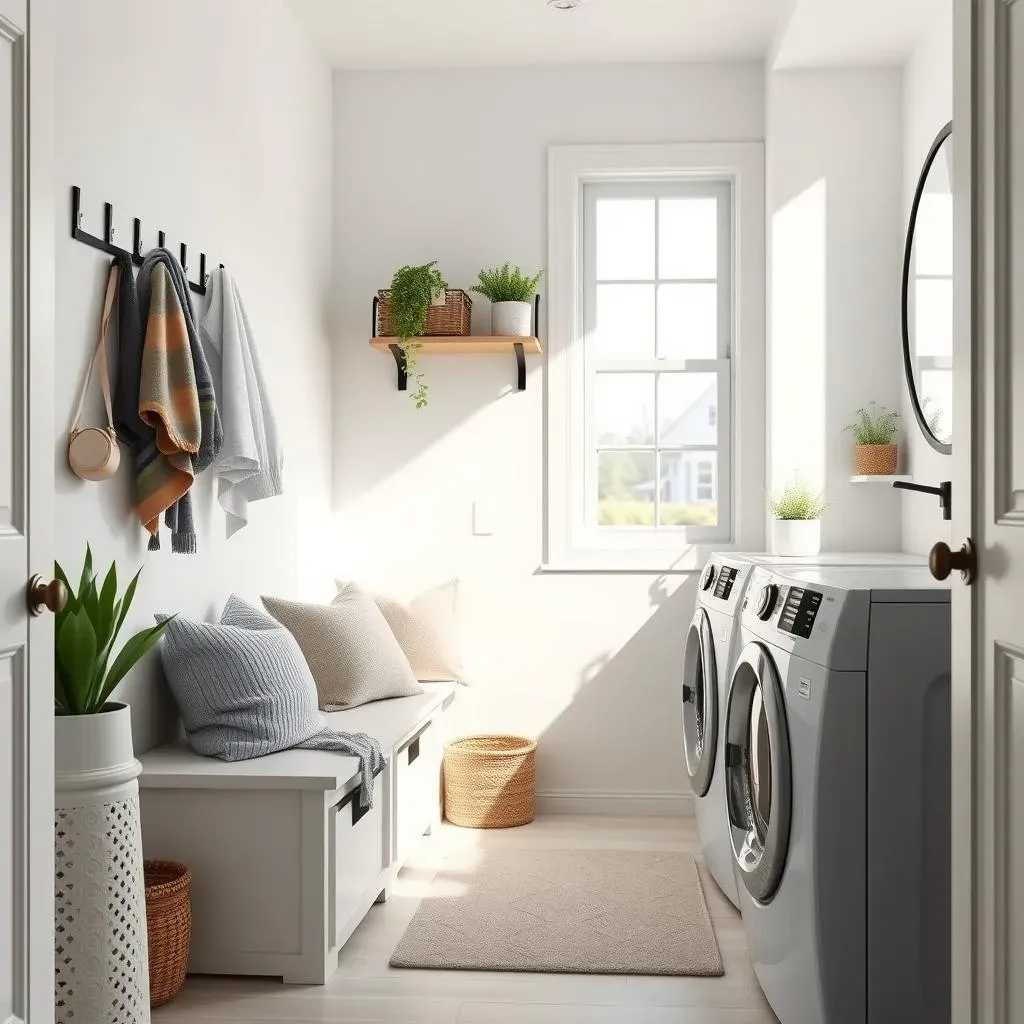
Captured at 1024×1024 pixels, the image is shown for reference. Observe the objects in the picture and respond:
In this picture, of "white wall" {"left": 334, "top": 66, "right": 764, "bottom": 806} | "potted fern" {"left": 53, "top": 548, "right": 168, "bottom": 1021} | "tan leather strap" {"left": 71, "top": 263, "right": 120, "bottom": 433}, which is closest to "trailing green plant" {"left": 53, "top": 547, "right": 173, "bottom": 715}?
"potted fern" {"left": 53, "top": 548, "right": 168, "bottom": 1021}

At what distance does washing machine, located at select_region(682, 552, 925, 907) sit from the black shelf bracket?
4.26 feet

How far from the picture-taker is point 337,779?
2.46 m

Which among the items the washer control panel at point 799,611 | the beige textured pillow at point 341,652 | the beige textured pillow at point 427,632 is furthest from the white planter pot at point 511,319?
the washer control panel at point 799,611

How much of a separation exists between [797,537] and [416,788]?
1393 millimetres

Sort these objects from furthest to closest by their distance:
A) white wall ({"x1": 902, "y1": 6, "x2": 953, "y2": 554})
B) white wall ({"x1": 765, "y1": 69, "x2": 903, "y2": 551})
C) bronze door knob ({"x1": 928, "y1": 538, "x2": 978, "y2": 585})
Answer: white wall ({"x1": 765, "y1": 69, "x2": 903, "y2": 551}) → white wall ({"x1": 902, "y1": 6, "x2": 953, "y2": 554}) → bronze door knob ({"x1": 928, "y1": 538, "x2": 978, "y2": 585})

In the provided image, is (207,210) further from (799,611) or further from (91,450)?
(799,611)

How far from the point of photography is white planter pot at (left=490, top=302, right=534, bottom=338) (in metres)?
3.84

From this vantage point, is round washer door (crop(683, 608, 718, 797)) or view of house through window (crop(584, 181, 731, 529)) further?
view of house through window (crop(584, 181, 731, 529))

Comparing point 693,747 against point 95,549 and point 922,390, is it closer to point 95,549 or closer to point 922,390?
point 922,390

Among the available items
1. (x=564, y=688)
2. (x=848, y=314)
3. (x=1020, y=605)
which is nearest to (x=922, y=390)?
(x=848, y=314)

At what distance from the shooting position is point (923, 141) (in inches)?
138

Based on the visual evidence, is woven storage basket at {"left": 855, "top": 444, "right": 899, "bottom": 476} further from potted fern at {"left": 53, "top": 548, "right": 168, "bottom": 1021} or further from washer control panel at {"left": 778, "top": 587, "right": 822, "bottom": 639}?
potted fern at {"left": 53, "top": 548, "right": 168, "bottom": 1021}

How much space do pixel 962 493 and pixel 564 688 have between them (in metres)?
2.65

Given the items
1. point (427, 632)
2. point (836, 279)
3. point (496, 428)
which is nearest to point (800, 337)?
point (836, 279)
